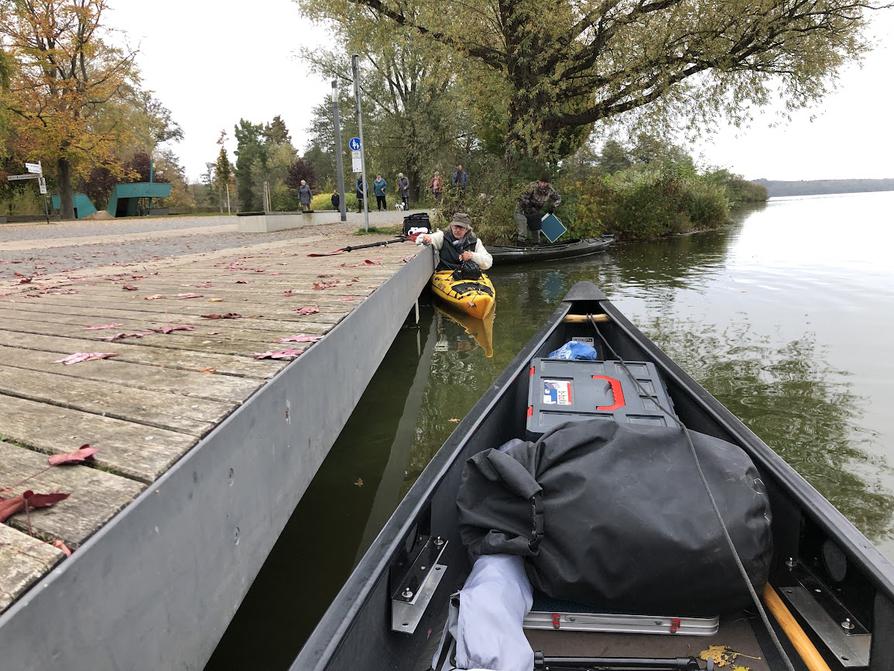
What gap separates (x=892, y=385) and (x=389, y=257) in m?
6.86

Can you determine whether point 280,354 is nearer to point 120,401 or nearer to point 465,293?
point 120,401

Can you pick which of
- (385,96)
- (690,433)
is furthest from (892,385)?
(385,96)

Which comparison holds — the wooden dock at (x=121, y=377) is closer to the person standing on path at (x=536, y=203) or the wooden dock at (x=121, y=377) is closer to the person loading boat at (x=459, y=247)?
the person loading boat at (x=459, y=247)

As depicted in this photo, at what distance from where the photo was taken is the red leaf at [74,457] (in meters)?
2.01

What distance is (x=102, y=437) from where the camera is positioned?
225cm

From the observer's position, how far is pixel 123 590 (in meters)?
1.62

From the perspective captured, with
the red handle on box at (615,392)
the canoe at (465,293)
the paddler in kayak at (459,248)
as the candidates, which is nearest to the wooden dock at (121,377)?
the red handle on box at (615,392)

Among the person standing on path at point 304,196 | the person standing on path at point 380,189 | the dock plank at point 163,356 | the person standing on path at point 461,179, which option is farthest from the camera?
the person standing on path at point 304,196

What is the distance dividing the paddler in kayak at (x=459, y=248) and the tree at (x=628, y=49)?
810cm

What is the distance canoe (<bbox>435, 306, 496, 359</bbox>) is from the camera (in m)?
8.45

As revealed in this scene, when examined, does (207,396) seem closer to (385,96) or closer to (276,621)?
(276,621)

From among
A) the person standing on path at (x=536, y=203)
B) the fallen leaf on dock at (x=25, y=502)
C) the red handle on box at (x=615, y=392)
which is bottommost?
the red handle on box at (x=615, y=392)

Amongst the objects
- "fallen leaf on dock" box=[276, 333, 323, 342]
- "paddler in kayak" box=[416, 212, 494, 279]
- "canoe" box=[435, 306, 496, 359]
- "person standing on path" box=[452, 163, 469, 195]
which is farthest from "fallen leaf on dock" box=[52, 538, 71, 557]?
"person standing on path" box=[452, 163, 469, 195]

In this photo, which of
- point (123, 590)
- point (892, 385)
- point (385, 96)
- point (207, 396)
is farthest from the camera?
point (385, 96)
